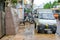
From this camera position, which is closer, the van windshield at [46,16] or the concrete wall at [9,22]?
the concrete wall at [9,22]

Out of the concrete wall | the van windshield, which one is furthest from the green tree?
the concrete wall

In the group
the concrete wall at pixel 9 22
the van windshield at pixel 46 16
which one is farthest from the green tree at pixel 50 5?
the concrete wall at pixel 9 22

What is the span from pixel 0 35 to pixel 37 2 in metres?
9.85

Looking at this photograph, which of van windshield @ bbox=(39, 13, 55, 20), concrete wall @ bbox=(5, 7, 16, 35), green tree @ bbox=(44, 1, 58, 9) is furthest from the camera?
green tree @ bbox=(44, 1, 58, 9)

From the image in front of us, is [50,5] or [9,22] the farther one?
[50,5]

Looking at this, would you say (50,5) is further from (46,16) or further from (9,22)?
(9,22)

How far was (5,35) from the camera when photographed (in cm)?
682

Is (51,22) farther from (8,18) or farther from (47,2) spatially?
(47,2)

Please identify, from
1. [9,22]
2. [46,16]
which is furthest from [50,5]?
[9,22]

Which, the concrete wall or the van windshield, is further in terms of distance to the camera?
the van windshield

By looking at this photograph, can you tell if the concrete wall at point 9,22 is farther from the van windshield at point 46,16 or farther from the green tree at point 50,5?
the green tree at point 50,5

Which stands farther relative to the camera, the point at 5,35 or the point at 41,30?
the point at 41,30

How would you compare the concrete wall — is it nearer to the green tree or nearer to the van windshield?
the van windshield

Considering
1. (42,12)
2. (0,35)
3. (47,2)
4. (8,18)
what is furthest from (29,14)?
(0,35)
